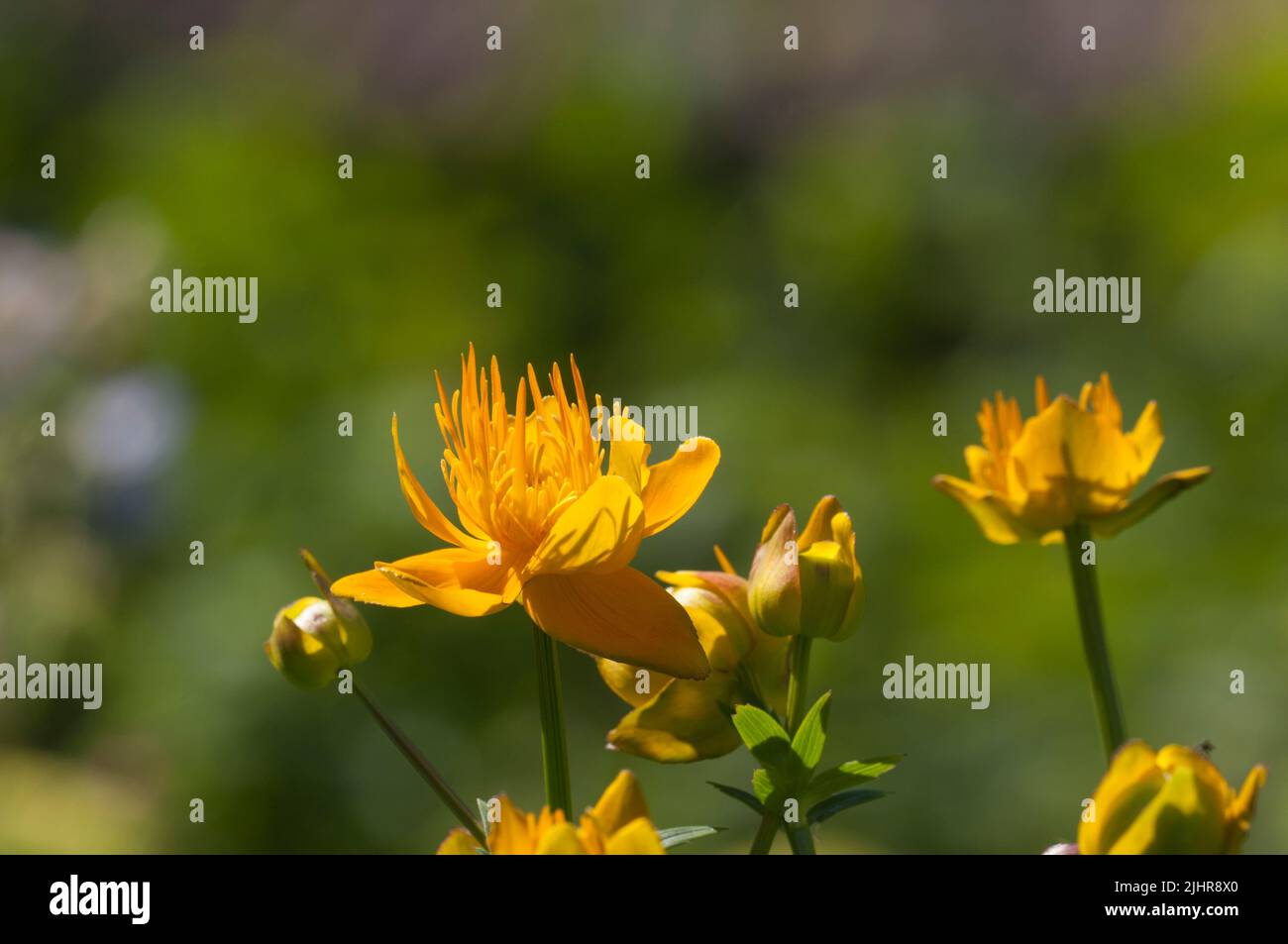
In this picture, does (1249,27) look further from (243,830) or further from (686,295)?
(243,830)

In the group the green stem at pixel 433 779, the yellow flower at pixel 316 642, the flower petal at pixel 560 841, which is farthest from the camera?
the yellow flower at pixel 316 642

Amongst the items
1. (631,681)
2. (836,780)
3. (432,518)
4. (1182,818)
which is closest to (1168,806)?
(1182,818)

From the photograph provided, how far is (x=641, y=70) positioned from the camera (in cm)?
436

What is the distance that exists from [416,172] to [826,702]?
12.6 ft

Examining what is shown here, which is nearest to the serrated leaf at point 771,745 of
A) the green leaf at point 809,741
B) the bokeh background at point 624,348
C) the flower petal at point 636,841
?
the green leaf at point 809,741

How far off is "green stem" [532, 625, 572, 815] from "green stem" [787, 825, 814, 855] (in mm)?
101

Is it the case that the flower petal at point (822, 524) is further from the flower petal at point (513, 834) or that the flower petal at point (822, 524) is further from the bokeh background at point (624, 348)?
the bokeh background at point (624, 348)

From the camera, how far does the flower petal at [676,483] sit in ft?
2.37

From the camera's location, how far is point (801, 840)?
0.65 m

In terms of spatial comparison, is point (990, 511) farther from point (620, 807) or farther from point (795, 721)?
point (620, 807)

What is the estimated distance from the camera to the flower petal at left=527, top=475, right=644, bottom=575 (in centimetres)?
68

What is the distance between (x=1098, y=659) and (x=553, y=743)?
0.30 m

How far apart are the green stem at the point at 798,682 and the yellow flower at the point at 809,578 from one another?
2 centimetres
